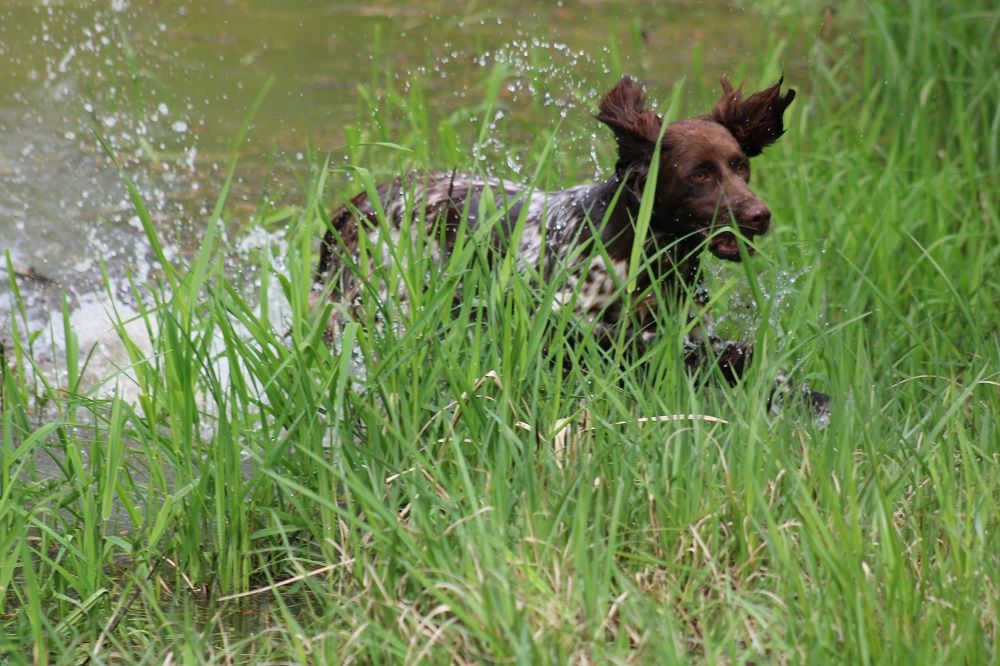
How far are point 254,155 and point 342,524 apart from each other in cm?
459

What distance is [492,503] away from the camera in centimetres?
301

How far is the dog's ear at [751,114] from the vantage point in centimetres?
431

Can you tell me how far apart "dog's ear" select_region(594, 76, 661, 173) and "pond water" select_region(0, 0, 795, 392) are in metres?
1.77

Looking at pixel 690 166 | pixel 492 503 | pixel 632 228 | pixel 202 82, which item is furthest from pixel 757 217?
pixel 202 82

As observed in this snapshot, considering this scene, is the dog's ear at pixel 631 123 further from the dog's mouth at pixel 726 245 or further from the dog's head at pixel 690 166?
the dog's mouth at pixel 726 245

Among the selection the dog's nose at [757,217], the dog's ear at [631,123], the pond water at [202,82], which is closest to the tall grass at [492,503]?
the dog's nose at [757,217]

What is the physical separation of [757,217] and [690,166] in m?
0.31

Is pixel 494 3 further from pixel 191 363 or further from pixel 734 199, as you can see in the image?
pixel 191 363

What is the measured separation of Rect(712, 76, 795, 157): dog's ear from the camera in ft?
14.1

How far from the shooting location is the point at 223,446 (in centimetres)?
323

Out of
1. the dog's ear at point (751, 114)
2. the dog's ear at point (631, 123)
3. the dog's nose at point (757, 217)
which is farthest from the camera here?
the dog's ear at point (751, 114)

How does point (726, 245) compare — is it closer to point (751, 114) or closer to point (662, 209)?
point (662, 209)

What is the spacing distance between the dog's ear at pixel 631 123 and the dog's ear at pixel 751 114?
0.29 metres

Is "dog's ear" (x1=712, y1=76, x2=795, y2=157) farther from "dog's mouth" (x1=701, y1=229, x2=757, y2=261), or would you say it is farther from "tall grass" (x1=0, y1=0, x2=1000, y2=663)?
"tall grass" (x1=0, y1=0, x2=1000, y2=663)
